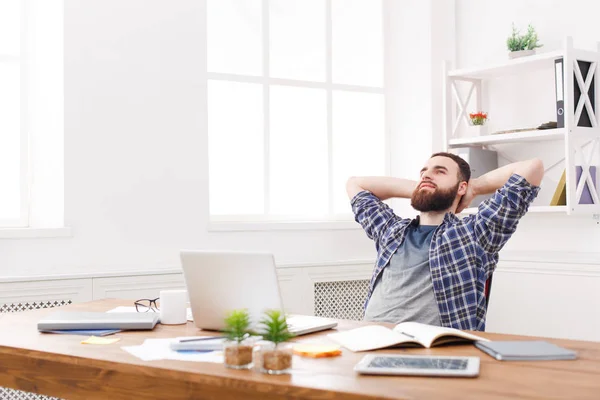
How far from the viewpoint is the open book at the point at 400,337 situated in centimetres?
176

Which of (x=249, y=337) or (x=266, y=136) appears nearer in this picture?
(x=249, y=337)

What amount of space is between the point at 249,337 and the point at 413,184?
1663 millimetres

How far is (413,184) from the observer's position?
3.11 meters

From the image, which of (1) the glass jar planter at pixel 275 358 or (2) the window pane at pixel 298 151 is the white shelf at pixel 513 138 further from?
(1) the glass jar planter at pixel 275 358

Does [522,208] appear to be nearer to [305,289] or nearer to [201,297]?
[201,297]

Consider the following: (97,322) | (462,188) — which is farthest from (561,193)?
(97,322)

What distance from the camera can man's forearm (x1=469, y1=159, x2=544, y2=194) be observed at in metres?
2.61

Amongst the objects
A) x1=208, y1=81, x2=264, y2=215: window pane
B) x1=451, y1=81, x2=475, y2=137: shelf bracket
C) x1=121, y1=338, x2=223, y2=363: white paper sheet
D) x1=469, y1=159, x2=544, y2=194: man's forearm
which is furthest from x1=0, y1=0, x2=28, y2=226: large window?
x1=451, y1=81, x2=475, y2=137: shelf bracket

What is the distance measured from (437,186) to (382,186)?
39cm

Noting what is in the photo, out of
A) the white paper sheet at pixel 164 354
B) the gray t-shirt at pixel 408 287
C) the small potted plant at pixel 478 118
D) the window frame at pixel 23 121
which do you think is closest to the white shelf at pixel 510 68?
the small potted plant at pixel 478 118

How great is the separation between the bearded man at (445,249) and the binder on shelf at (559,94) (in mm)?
819

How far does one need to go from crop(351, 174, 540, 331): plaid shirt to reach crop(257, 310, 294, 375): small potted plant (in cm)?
111

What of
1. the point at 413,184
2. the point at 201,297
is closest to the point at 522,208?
the point at 413,184

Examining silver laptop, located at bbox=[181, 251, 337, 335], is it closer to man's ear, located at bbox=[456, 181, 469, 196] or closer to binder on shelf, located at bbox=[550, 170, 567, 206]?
man's ear, located at bbox=[456, 181, 469, 196]
